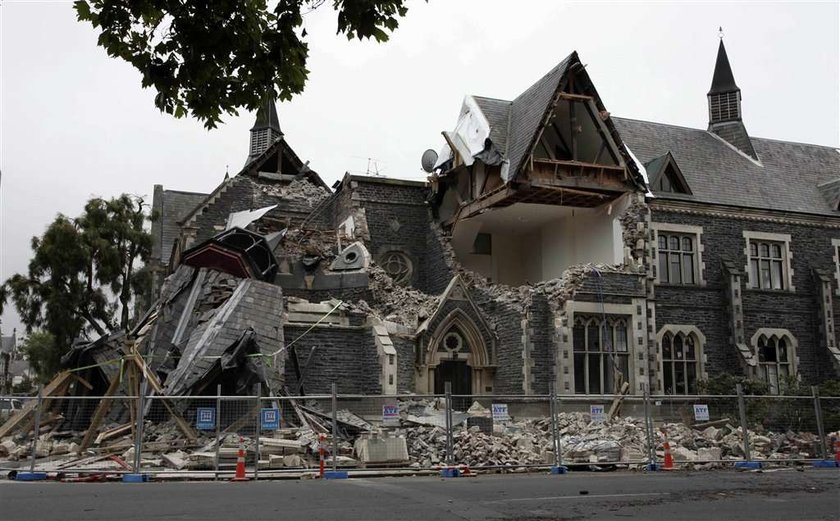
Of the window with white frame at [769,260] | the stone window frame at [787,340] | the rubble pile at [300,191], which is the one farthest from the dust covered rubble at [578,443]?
the rubble pile at [300,191]

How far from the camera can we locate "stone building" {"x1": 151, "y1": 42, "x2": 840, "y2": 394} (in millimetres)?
25250

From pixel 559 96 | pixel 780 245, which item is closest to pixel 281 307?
pixel 559 96

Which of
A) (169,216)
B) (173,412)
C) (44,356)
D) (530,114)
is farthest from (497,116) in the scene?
(44,356)

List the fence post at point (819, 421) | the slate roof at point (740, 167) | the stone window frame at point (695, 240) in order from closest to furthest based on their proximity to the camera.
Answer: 1. the fence post at point (819, 421)
2. the stone window frame at point (695, 240)
3. the slate roof at point (740, 167)

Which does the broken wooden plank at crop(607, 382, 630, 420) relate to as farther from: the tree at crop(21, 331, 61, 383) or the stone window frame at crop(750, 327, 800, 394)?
the tree at crop(21, 331, 61, 383)

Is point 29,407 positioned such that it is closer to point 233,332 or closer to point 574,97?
point 233,332

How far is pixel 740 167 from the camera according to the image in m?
32.8

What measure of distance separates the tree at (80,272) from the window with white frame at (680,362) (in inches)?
997

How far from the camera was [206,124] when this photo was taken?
7281mm

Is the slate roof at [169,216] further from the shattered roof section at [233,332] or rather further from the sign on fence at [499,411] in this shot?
the sign on fence at [499,411]

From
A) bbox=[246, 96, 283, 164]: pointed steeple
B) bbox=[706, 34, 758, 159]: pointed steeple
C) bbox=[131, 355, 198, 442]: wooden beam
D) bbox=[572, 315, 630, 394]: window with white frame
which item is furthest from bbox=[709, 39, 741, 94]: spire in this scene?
bbox=[131, 355, 198, 442]: wooden beam

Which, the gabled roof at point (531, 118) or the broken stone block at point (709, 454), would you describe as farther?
the gabled roof at point (531, 118)

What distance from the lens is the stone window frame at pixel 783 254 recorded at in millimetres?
29781

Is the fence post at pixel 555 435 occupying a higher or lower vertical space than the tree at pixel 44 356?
lower
